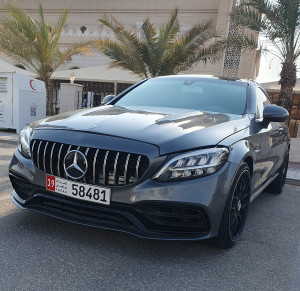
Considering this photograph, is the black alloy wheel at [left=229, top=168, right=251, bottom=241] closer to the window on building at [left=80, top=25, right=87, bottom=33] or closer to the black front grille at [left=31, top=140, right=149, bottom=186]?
the black front grille at [left=31, top=140, right=149, bottom=186]

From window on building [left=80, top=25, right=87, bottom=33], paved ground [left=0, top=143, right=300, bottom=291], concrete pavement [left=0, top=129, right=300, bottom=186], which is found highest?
window on building [left=80, top=25, right=87, bottom=33]

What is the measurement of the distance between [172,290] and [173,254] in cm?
48

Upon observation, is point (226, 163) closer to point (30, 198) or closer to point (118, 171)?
point (118, 171)

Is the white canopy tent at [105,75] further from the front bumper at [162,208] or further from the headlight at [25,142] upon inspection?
the front bumper at [162,208]

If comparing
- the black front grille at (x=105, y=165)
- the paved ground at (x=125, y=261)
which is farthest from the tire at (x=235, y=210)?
the black front grille at (x=105, y=165)

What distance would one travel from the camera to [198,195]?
7.11 ft

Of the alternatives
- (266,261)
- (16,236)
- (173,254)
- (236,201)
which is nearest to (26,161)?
(16,236)

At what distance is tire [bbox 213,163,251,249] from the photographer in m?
2.41

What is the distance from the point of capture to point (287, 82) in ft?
33.6

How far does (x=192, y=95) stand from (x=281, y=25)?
24.0 feet

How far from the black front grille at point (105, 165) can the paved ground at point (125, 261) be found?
0.55 m

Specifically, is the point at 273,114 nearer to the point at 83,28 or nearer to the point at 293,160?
the point at 293,160

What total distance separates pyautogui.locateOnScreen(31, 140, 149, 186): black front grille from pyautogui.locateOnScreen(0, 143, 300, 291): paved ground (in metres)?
0.55

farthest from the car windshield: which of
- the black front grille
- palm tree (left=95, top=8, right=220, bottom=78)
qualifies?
palm tree (left=95, top=8, right=220, bottom=78)
